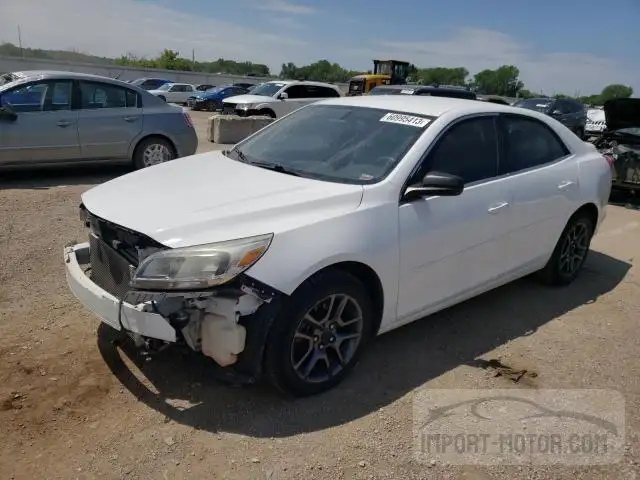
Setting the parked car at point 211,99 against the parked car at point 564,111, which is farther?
the parked car at point 211,99

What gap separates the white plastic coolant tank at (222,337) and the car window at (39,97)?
6.39 m

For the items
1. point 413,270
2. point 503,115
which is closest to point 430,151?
point 413,270

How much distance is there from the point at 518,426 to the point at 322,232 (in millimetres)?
1524

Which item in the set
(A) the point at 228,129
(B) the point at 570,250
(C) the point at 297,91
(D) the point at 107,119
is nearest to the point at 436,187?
(B) the point at 570,250

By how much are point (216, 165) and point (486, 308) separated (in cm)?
246

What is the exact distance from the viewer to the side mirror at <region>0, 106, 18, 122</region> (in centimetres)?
743

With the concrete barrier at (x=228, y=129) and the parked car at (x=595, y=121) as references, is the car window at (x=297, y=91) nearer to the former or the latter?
the concrete barrier at (x=228, y=129)

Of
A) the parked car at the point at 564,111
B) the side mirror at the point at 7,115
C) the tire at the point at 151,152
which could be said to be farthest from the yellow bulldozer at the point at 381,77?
the side mirror at the point at 7,115

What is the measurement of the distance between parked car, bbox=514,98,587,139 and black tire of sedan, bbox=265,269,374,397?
1739cm

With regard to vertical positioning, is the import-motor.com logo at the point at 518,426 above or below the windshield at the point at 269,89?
below

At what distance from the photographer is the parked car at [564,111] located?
737 inches

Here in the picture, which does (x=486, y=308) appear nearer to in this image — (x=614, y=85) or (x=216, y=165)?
(x=216, y=165)

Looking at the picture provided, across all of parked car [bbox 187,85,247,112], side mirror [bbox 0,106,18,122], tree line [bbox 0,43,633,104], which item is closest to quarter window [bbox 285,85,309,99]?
parked car [bbox 187,85,247,112]

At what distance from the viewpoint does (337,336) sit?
3211 millimetres
